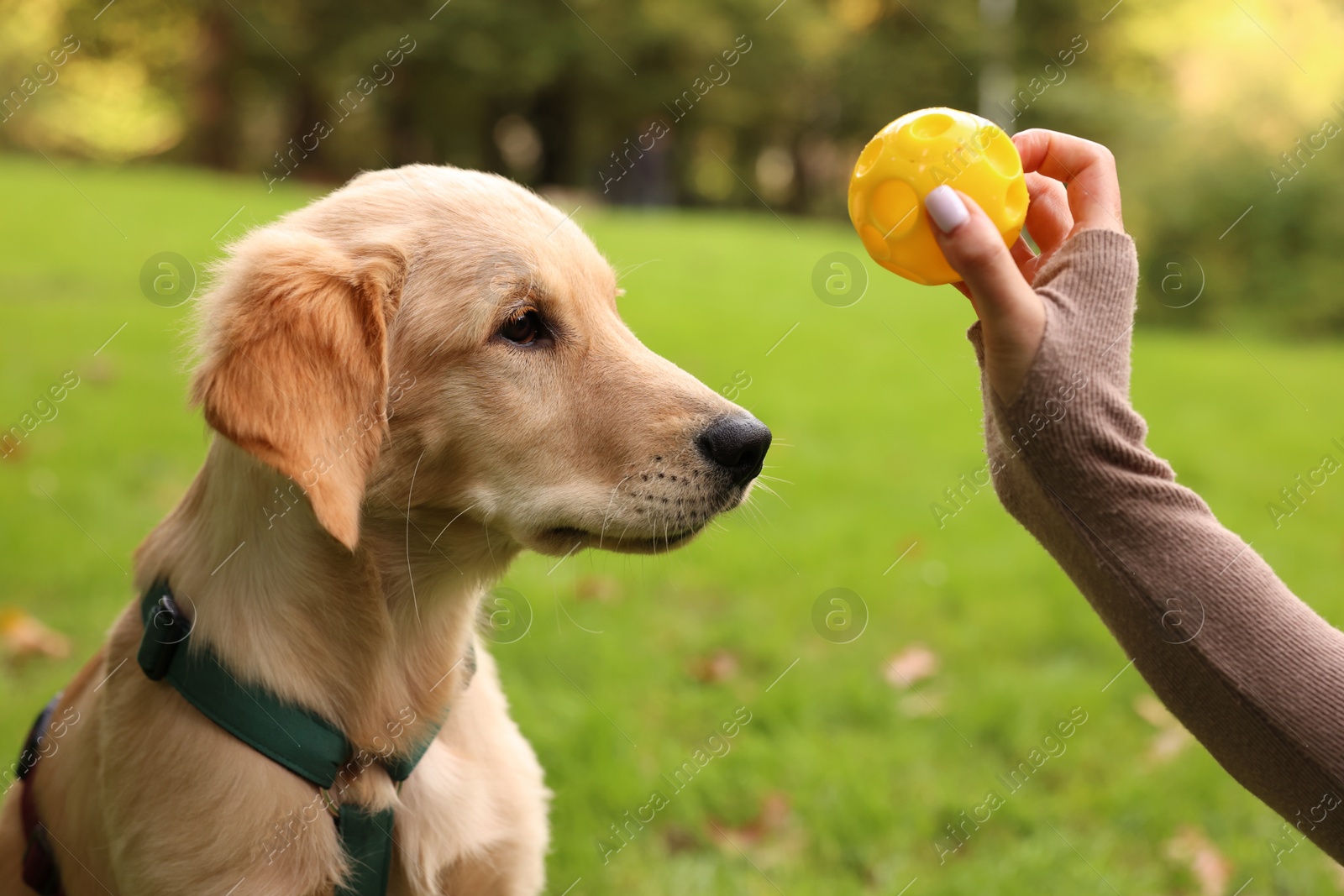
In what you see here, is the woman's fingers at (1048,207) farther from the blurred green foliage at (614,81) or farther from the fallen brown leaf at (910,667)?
the blurred green foliage at (614,81)

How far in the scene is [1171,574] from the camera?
1561 millimetres

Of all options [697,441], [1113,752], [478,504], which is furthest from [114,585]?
[1113,752]

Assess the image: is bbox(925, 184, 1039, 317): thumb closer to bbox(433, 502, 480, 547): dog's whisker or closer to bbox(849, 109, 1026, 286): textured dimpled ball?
bbox(849, 109, 1026, 286): textured dimpled ball

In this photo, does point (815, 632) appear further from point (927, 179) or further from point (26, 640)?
point (26, 640)

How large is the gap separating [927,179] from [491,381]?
1.01 m

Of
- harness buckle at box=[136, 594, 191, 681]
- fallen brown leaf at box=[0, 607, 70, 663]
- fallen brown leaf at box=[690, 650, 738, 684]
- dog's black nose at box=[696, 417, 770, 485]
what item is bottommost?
fallen brown leaf at box=[690, 650, 738, 684]

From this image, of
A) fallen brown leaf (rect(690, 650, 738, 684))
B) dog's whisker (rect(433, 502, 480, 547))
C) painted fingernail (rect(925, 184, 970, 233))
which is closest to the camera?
painted fingernail (rect(925, 184, 970, 233))

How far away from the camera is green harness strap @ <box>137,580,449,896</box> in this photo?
6.61 feet

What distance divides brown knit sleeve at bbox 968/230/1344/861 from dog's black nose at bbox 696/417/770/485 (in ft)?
2.22

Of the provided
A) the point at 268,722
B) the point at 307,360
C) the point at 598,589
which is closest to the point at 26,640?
the point at 598,589

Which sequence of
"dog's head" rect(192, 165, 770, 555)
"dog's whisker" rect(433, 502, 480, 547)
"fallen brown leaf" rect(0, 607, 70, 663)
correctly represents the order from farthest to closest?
"fallen brown leaf" rect(0, 607, 70, 663)
"dog's whisker" rect(433, 502, 480, 547)
"dog's head" rect(192, 165, 770, 555)

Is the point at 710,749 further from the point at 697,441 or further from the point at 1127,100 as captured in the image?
the point at 1127,100

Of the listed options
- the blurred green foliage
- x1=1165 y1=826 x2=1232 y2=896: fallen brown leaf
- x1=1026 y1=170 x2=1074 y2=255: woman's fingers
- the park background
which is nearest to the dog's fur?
the park background

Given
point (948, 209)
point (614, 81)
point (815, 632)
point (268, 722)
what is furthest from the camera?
point (614, 81)
